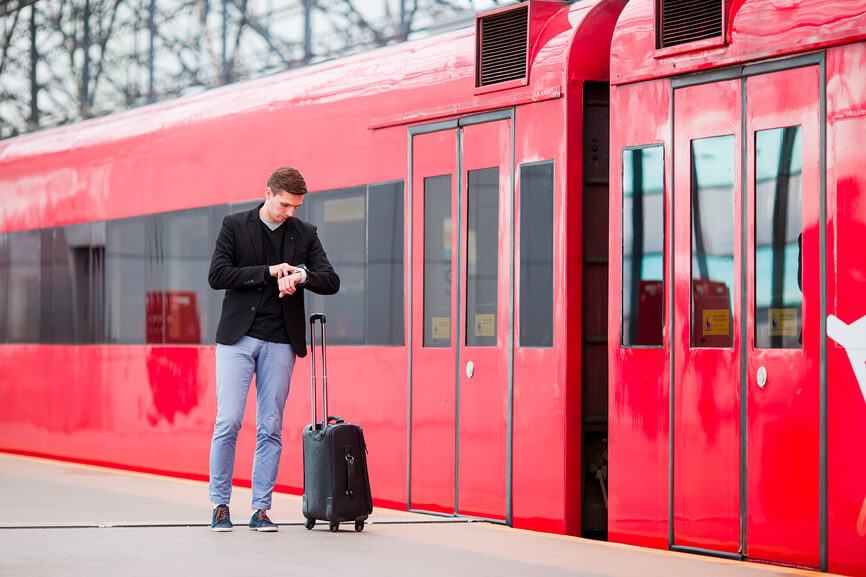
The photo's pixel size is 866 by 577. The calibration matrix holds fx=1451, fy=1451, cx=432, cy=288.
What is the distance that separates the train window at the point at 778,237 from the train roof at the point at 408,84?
57.3 inches

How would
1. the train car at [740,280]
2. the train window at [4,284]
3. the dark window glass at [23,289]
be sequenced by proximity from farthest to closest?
the train window at [4,284] < the dark window glass at [23,289] < the train car at [740,280]

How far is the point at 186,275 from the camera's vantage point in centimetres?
1099

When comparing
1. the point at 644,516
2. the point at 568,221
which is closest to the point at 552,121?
the point at 568,221

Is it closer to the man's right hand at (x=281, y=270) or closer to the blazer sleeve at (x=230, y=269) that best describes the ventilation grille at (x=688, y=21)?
the man's right hand at (x=281, y=270)

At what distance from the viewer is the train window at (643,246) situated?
7105 mm

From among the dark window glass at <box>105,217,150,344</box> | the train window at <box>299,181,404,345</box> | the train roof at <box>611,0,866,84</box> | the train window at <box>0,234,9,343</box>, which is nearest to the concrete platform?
the train window at <box>299,181,404,345</box>

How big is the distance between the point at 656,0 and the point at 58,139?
721cm

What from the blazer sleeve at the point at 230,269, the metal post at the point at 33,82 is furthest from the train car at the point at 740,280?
the metal post at the point at 33,82

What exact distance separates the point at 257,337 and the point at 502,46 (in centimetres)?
220

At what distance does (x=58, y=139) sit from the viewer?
12867 millimetres

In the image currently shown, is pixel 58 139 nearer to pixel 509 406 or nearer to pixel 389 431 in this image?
pixel 389 431

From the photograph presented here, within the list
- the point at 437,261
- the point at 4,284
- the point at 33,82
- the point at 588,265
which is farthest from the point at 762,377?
the point at 33,82

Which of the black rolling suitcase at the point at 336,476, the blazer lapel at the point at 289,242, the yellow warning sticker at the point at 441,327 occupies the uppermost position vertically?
the blazer lapel at the point at 289,242

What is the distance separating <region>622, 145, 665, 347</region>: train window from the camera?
7.11 m
